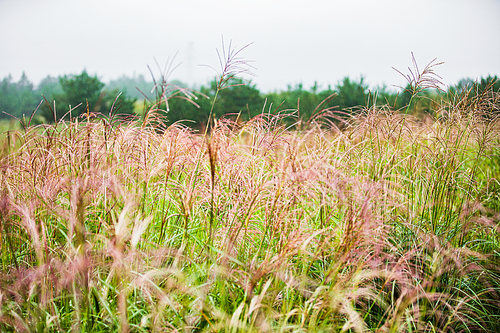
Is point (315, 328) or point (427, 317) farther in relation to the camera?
point (427, 317)

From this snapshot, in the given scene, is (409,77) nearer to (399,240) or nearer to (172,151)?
(399,240)

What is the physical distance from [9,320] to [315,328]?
1573 mm

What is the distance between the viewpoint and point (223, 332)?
1339mm

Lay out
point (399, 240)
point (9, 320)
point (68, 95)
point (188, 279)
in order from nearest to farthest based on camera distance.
A: point (9, 320), point (188, 279), point (399, 240), point (68, 95)

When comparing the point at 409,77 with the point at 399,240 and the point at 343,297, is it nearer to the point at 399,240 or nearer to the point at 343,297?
the point at 399,240

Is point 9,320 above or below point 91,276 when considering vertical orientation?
below

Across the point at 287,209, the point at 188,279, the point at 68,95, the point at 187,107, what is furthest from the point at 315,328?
the point at 68,95

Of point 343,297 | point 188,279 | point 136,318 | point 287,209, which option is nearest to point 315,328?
point 343,297

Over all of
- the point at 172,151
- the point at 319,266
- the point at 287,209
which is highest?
the point at 172,151

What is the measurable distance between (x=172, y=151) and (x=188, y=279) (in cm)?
81

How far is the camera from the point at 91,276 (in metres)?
1.53

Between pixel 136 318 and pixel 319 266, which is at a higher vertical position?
pixel 319 266

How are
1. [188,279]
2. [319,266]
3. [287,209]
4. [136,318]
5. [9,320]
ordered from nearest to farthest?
[9,320]
[136,318]
[188,279]
[287,209]
[319,266]

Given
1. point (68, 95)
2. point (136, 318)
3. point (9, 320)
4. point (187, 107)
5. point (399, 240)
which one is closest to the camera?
point (9, 320)
